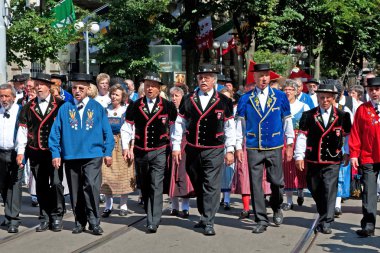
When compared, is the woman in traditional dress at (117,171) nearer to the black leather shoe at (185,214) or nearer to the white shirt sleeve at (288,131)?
the black leather shoe at (185,214)

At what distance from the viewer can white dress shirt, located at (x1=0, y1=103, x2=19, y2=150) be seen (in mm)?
10266

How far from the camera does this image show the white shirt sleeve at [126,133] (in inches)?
409

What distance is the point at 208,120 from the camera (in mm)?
9914

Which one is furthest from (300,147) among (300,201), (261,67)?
(300,201)

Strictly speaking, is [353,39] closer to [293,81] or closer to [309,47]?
[309,47]

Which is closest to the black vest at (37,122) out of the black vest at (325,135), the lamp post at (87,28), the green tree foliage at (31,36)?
the black vest at (325,135)

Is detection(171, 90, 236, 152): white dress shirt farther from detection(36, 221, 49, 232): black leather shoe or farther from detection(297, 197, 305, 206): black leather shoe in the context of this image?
detection(297, 197, 305, 206): black leather shoe

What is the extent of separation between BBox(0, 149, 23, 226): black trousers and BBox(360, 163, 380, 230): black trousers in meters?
4.40

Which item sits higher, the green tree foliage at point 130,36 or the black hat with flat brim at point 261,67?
the green tree foliage at point 130,36

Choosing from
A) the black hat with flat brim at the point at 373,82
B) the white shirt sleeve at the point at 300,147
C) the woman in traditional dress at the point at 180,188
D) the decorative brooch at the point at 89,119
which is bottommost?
the woman in traditional dress at the point at 180,188

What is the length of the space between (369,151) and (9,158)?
4605mm

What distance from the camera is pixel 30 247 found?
9047 millimetres

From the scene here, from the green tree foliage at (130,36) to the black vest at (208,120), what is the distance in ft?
56.2

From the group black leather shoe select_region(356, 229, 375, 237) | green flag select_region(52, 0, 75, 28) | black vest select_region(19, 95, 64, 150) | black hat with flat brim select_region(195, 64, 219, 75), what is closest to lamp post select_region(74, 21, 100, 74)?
green flag select_region(52, 0, 75, 28)
